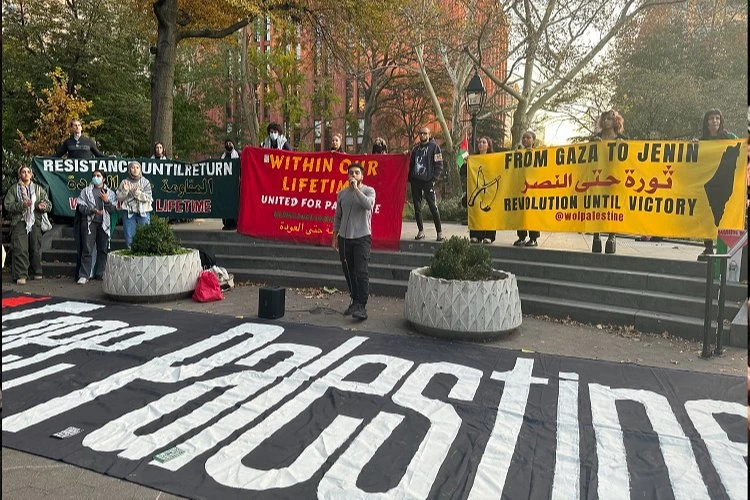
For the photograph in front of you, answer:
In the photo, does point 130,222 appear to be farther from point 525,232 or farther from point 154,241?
point 525,232

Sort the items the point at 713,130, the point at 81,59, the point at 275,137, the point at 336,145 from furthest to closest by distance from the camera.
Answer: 1. the point at 81,59
2. the point at 275,137
3. the point at 336,145
4. the point at 713,130

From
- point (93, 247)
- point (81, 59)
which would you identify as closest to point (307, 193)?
point (93, 247)

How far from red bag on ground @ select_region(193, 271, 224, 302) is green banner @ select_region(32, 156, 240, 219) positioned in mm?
2830

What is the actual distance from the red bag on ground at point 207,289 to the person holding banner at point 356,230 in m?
2.24

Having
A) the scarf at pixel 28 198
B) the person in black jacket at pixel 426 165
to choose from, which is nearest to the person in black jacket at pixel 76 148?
the scarf at pixel 28 198

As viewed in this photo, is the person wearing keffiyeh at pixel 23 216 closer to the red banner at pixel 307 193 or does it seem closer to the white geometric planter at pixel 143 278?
the white geometric planter at pixel 143 278

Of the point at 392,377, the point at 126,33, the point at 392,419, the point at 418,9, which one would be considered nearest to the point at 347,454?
the point at 392,419

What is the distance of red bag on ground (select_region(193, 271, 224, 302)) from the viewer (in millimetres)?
7998

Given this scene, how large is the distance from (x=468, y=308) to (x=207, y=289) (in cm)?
404

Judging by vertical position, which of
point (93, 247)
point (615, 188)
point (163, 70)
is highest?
point (163, 70)

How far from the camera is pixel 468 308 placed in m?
6.07

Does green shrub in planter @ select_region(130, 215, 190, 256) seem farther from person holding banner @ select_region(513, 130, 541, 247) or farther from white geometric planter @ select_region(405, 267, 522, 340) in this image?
person holding banner @ select_region(513, 130, 541, 247)

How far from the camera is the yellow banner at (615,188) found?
7.00m

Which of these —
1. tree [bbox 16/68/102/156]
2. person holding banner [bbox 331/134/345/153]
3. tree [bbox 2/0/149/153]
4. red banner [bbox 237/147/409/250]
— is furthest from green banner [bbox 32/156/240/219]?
tree [bbox 2/0/149/153]
